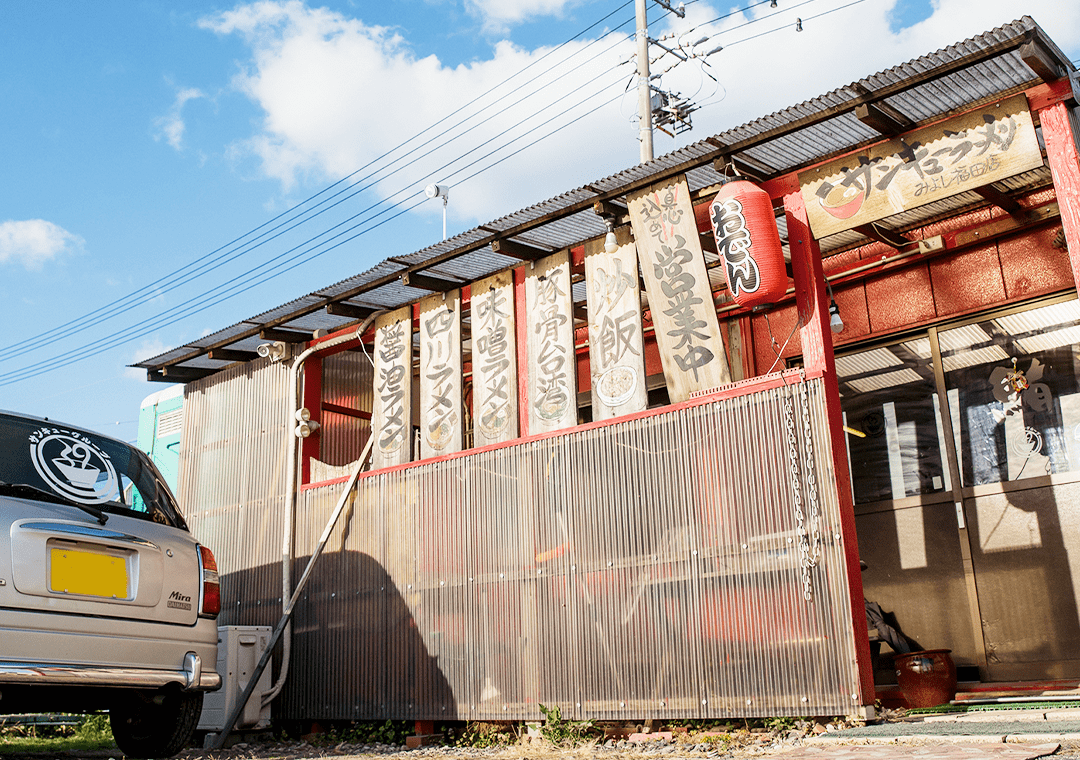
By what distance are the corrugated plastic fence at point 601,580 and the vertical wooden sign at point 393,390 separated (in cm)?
32

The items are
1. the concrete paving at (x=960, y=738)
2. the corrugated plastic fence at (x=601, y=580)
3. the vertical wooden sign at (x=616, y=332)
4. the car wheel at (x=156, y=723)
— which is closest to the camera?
the concrete paving at (x=960, y=738)

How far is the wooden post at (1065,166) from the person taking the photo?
613 centimetres

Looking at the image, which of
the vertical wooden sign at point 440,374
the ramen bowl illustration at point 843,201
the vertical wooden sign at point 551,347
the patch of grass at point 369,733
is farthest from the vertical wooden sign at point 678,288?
the patch of grass at point 369,733

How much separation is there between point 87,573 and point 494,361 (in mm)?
4582

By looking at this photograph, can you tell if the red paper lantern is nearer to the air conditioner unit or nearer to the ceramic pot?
the ceramic pot

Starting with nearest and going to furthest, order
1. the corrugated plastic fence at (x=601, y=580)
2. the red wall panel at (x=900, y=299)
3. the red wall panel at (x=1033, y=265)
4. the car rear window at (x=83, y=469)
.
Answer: the car rear window at (x=83, y=469) < the corrugated plastic fence at (x=601, y=580) < the red wall panel at (x=1033, y=265) < the red wall panel at (x=900, y=299)

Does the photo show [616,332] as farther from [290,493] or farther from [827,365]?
[290,493]

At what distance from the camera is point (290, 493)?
392 inches

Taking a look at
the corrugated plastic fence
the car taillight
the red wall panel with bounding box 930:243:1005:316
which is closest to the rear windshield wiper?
the car taillight

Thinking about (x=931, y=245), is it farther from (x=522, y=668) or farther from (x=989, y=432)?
(x=522, y=668)

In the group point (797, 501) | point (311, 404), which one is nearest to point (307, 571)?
point (311, 404)

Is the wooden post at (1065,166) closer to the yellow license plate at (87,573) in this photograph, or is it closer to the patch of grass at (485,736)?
the patch of grass at (485,736)

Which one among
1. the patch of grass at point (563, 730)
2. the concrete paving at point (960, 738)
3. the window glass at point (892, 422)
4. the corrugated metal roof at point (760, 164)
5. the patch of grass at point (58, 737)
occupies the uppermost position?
the corrugated metal roof at point (760, 164)

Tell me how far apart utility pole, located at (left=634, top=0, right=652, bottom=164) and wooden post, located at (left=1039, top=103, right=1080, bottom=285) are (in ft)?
29.8
